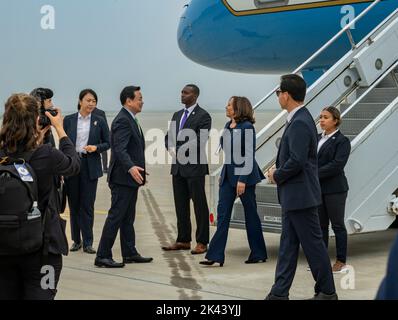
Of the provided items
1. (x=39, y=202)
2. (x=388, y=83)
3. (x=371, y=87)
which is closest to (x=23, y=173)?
(x=39, y=202)

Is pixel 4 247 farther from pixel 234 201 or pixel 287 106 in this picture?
pixel 234 201

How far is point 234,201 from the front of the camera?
7645 mm

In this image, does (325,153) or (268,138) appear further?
(268,138)

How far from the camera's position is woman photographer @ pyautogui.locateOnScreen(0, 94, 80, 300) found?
3904 millimetres

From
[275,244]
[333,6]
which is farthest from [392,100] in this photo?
[333,6]

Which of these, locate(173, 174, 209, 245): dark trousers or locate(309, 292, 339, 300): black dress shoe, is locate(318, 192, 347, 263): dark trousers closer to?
locate(309, 292, 339, 300): black dress shoe

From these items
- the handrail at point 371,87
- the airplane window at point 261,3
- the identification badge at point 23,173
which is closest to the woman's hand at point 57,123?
the identification badge at point 23,173

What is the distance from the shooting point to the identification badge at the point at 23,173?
3822mm

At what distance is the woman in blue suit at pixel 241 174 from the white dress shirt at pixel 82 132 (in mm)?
1531

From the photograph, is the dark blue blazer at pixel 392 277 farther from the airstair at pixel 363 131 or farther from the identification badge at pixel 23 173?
the airstair at pixel 363 131

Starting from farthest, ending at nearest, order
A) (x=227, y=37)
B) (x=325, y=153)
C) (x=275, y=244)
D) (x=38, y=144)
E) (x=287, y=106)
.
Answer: (x=227, y=37) → (x=275, y=244) → (x=325, y=153) → (x=287, y=106) → (x=38, y=144)
